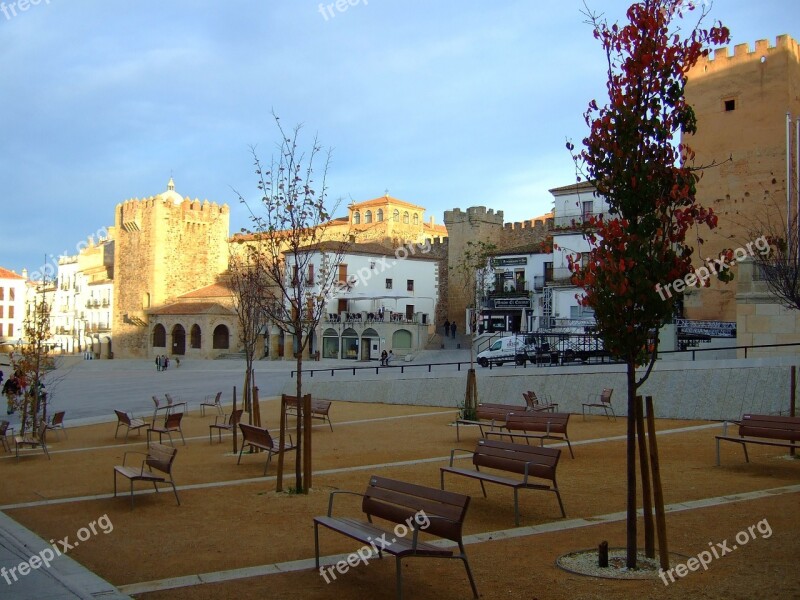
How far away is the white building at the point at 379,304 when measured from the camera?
47.1m

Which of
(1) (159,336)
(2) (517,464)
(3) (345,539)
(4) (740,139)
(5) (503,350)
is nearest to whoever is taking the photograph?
(3) (345,539)

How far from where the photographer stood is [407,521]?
5.79 metres

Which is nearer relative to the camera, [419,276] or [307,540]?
[307,540]

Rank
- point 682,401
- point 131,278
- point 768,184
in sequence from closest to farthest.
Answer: point 682,401, point 768,184, point 131,278

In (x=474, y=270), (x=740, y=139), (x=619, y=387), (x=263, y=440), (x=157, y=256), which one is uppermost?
(x=740, y=139)

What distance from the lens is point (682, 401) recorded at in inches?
579

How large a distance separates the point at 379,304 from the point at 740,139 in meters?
26.6

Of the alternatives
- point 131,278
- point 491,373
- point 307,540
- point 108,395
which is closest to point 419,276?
point 131,278

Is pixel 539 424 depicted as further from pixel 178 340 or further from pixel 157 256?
pixel 157 256

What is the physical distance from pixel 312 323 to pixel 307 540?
13.5ft

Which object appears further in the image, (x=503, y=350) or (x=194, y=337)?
(x=194, y=337)

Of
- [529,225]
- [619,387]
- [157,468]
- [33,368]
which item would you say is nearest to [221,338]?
[529,225]

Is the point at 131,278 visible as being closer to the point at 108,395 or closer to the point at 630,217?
the point at 108,395

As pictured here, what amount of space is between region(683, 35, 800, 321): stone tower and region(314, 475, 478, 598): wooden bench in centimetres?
2780
